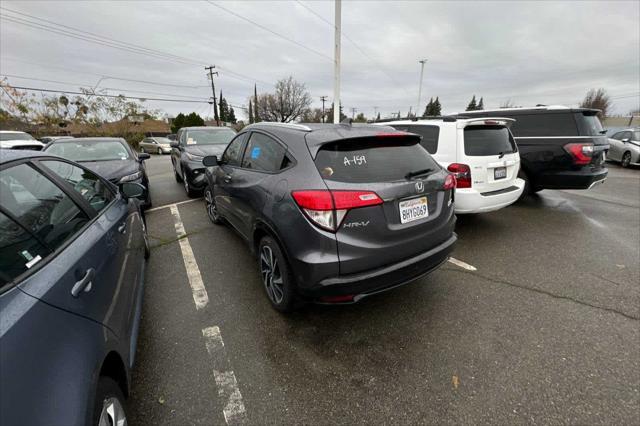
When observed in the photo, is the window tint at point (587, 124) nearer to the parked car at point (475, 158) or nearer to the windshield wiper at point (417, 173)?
the parked car at point (475, 158)

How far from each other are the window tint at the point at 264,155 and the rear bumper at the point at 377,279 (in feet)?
3.62

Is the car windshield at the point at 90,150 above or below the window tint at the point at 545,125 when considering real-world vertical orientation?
below

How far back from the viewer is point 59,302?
3.78 ft

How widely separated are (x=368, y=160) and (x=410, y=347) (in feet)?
5.17

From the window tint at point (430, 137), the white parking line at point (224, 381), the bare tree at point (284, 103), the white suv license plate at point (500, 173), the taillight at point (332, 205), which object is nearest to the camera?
the white parking line at point (224, 381)

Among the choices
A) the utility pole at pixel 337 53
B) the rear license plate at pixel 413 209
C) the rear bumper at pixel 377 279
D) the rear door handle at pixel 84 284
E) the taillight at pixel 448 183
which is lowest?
the rear bumper at pixel 377 279

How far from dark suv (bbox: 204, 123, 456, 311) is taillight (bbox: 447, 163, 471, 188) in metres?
1.44

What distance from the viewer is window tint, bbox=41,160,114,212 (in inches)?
83.9

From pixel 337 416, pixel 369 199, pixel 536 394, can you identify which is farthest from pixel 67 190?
pixel 536 394

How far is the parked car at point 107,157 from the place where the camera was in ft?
16.7

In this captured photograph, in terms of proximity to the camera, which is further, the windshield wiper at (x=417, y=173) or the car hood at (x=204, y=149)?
the car hood at (x=204, y=149)

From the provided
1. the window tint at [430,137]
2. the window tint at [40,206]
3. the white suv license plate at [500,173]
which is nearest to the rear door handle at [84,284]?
the window tint at [40,206]

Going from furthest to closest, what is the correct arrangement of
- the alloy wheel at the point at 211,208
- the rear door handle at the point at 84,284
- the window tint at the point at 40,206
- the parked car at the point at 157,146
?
the parked car at the point at 157,146 < the alloy wheel at the point at 211,208 < the window tint at the point at 40,206 < the rear door handle at the point at 84,284

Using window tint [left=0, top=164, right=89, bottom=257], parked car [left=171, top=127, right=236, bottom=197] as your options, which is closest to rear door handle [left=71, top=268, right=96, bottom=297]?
window tint [left=0, top=164, right=89, bottom=257]
